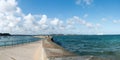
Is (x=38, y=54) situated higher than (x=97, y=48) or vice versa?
(x=38, y=54)

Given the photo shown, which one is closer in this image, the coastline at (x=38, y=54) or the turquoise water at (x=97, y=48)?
the coastline at (x=38, y=54)

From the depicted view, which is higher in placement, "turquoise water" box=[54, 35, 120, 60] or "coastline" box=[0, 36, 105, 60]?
"coastline" box=[0, 36, 105, 60]

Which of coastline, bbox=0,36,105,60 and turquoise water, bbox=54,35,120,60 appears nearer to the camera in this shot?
coastline, bbox=0,36,105,60

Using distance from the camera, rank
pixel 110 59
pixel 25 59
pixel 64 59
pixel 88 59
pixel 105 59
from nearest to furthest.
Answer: pixel 64 59, pixel 88 59, pixel 105 59, pixel 110 59, pixel 25 59

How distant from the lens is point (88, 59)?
40.0ft

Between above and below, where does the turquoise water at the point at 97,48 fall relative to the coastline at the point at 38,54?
below

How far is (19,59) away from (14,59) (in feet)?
1.59

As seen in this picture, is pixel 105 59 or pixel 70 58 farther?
A: pixel 105 59

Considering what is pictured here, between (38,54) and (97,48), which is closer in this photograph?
(38,54)

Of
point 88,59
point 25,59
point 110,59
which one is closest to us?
point 88,59

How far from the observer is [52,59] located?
11.5m

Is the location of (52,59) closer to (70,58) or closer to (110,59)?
(70,58)

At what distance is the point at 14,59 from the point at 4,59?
0.95m

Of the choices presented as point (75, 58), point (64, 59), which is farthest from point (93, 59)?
point (64, 59)
